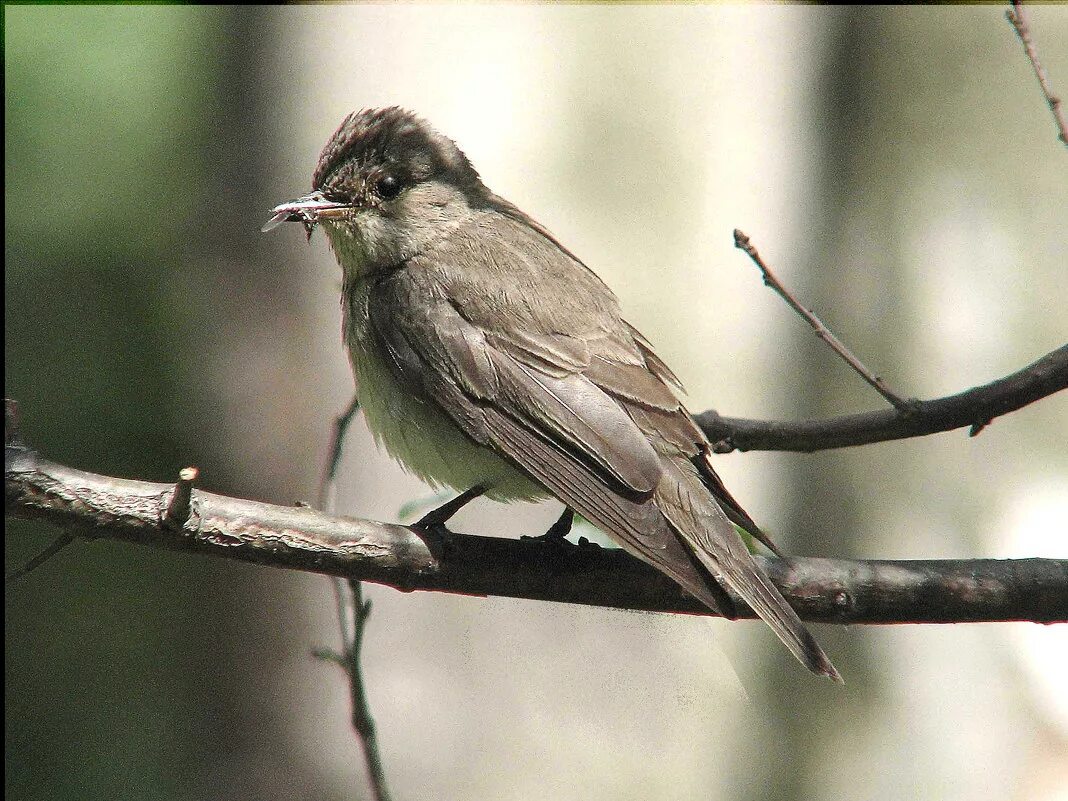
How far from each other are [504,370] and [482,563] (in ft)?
2.21

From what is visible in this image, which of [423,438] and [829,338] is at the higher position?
[829,338]

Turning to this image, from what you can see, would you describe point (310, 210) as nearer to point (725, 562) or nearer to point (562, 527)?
point (562, 527)

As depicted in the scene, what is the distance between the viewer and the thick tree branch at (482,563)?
218cm

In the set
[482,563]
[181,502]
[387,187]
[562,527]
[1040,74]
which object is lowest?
[562,527]

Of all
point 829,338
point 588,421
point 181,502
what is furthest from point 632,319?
point 181,502

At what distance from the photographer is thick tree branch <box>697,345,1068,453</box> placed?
2.63 meters

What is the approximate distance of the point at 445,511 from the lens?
298 centimetres

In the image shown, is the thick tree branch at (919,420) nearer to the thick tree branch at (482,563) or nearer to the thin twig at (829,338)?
the thin twig at (829,338)

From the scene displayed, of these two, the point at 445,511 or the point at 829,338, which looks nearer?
the point at 829,338

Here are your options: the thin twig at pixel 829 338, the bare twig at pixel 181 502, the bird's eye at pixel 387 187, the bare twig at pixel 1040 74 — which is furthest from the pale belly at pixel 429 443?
the bare twig at pixel 1040 74

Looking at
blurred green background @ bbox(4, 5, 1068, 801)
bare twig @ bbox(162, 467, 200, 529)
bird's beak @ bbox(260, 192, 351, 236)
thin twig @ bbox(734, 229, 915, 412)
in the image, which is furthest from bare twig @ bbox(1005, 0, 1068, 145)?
blurred green background @ bbox(4, 5, 1068, 801)

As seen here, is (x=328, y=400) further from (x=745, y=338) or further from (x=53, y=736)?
(x=53, y=736)

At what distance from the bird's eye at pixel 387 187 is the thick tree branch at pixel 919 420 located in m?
1.32

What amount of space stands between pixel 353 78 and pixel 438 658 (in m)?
2.63
